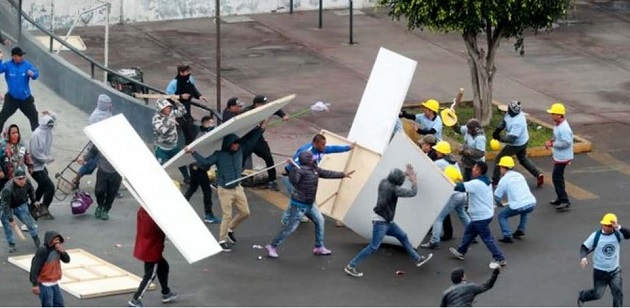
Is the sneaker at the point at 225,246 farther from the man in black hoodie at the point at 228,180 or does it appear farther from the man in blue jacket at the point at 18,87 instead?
the man in blue jacket at the point at 18,87

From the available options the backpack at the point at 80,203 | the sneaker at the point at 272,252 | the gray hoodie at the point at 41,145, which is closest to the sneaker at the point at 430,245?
the sneaker at the point at 272,252

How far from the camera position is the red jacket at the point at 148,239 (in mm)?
16812

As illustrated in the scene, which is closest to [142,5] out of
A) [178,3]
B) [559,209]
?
[178,3]

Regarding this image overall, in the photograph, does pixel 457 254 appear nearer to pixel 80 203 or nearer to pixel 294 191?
pixel 294 191

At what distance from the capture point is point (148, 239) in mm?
16875

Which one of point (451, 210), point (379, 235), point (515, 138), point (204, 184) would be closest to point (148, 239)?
point (379, 235)

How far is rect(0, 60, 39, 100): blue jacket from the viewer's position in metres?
22.6

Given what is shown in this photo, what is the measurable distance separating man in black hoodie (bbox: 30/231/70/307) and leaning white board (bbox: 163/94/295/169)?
324 cm

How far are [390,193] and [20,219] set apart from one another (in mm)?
4335

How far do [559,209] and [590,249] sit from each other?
422cm

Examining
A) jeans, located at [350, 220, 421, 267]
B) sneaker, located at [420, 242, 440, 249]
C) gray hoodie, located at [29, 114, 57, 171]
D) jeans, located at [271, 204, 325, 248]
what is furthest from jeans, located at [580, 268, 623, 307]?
gray hoodie, located at [29, 114, 57, 171]

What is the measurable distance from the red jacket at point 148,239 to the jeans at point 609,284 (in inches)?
183

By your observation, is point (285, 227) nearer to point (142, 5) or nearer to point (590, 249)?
point (590, 249)

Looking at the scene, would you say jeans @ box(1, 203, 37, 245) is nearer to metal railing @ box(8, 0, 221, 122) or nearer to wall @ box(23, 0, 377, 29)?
metal railing @ box(8, 0, 221, 122)
